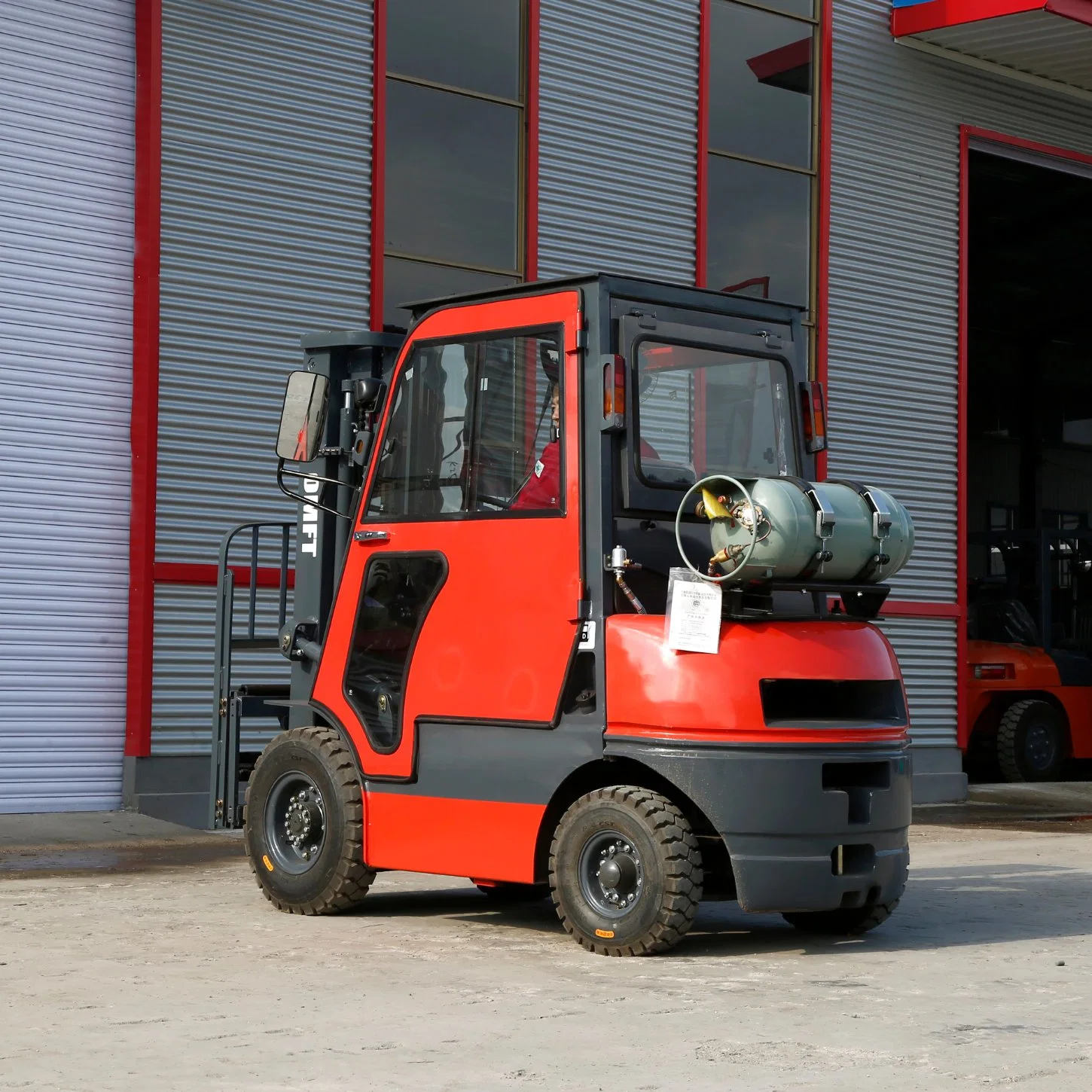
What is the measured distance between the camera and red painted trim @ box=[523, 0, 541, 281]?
15797 millimetres

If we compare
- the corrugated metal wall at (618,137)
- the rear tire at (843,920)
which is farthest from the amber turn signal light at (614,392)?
the corrugated metal wall at (618,137)

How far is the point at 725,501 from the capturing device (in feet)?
25.2

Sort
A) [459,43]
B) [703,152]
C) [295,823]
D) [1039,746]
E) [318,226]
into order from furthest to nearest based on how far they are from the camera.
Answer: [1039,746]
[703,152]
[459,43]
[318,226]
[295,823]

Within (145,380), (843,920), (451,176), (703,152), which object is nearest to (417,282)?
(451,176)

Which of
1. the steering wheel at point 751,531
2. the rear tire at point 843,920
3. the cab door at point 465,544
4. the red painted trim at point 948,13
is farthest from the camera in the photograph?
the red painted trim at point 948,13

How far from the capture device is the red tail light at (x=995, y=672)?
872 inches

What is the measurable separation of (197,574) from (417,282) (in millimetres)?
3206

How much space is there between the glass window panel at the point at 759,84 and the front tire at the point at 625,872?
35.9ft

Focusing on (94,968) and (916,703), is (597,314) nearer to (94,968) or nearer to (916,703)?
(94,968)

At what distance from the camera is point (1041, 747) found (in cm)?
2206

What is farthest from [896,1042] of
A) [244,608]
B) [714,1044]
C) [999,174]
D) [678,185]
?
[999,174]

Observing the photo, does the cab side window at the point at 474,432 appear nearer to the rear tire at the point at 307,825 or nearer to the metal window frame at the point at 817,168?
the rear tire at the point at 307,825

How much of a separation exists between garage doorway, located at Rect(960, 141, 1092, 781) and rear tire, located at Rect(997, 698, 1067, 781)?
22 mm

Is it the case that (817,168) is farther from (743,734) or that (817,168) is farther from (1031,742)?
(743,734)
